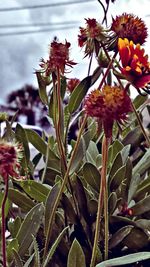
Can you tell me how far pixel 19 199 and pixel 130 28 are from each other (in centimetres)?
15

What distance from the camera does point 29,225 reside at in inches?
14.1

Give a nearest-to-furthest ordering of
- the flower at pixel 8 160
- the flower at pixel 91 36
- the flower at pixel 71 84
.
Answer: the flower at pixel 8 160, the flower at pixel 91 36, the flower at pixel 71 84

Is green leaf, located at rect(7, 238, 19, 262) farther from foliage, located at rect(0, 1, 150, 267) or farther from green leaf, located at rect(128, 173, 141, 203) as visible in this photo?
green leaf, located at rect(128, 173, 141, 203)

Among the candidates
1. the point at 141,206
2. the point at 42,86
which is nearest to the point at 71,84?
the point at 42,86

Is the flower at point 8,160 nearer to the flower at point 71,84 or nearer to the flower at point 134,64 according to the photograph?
the flower at point 134,64

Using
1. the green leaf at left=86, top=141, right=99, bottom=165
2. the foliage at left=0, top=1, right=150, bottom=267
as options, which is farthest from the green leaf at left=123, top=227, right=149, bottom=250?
the green leaf at left=86, top=141, right=99, bottom=165

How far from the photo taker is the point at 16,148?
0.31 metres

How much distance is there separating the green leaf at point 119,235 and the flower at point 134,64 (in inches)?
4.1

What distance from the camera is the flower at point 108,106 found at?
30 centimetres

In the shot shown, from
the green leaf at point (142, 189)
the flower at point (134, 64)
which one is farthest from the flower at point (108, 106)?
the green leaf at point (142, 189)

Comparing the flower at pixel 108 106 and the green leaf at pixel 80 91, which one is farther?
the green leaf at pixel 80 91

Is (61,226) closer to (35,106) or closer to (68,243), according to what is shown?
(68,243)

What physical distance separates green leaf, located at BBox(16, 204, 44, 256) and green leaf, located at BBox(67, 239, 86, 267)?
5 cm

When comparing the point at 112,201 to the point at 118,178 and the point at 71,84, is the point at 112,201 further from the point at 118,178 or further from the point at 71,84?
the point at 71,84
